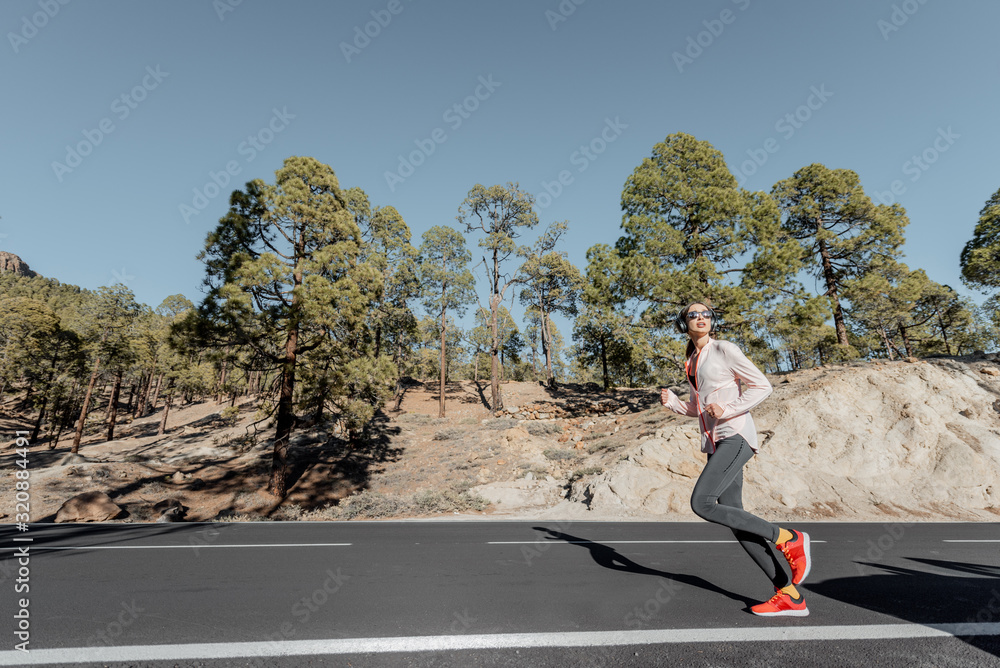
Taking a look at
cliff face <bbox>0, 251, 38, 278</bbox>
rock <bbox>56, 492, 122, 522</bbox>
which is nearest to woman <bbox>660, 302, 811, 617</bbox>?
rock <bbox>56, 492, 122, 522</bbox>

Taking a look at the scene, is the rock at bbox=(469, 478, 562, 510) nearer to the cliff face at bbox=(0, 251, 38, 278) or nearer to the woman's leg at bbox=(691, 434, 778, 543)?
the woman's leg at bbox=(691, 434, 778, 543)

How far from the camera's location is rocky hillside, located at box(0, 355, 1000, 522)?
11023 millimetres

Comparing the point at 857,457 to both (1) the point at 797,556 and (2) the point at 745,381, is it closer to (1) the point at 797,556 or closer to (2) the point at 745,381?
(1) the point at 797,556

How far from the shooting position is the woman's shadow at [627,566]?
3420mm

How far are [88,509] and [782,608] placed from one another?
16.3 meters

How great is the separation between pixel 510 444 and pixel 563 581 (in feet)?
49.9

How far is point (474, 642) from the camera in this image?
238 cm

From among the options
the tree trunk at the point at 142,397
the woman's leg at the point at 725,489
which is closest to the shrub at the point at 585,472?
the woman's leg at the point at 725,489

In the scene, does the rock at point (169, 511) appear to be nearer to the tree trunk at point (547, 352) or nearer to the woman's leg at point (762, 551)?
the woman's leg at point (762, 551)

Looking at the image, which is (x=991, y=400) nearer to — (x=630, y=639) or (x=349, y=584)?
(x=630, y=639)

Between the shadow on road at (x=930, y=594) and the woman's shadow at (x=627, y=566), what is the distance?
2.47 ft

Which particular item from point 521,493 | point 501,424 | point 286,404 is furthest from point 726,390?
point 501,424

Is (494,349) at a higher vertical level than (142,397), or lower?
higher

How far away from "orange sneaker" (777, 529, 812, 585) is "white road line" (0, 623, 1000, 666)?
0.36m
